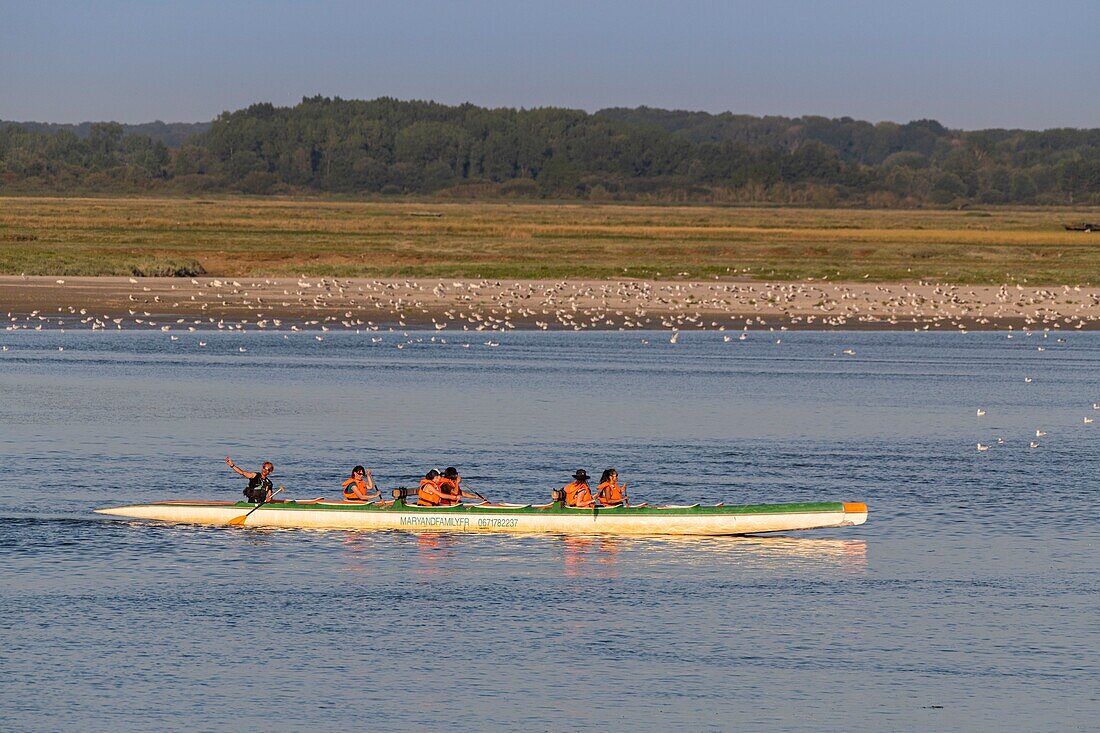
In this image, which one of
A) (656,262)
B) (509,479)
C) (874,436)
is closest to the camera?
(509,479)

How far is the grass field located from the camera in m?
91.9

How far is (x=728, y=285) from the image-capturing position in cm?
8519

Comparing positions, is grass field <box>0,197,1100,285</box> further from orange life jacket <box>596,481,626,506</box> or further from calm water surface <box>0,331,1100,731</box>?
orange life jacket <box>596,481,626,506</box>

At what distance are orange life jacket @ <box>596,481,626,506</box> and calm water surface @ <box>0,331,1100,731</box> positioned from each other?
3.40 feet

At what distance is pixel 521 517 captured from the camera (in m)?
28.8

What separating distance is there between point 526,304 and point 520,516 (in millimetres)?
48274

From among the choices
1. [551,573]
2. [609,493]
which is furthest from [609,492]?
[551,573]

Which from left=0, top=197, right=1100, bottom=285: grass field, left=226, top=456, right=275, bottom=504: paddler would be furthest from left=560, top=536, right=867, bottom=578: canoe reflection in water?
left=0, top=197, right=1100, bottom=285: grass field

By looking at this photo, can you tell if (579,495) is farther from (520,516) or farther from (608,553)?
(608,553)

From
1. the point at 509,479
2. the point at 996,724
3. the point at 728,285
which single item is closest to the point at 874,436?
the point at 509,479

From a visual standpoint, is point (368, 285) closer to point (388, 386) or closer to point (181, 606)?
point (388, 386)

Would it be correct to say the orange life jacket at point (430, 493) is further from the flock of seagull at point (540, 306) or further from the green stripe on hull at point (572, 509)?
the flock of seagull at point (540, 306)

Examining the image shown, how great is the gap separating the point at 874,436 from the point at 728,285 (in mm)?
44468

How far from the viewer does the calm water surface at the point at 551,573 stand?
763 inches
